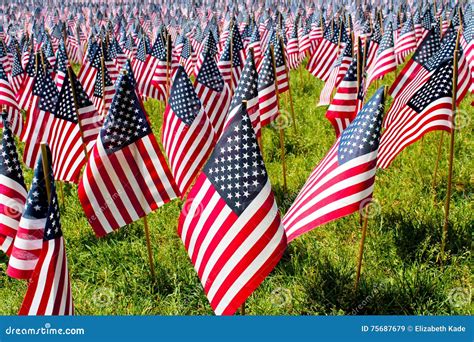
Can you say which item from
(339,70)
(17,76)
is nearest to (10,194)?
(339,70)

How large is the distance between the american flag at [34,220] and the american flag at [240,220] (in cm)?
117

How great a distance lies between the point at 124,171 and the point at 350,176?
6.67 feet

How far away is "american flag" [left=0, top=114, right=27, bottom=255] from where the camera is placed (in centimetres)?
473

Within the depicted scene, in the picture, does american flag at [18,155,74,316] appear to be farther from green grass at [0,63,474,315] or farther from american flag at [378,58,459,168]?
american flag at [378,58,459,168]

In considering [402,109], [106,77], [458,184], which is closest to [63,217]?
[106,77]

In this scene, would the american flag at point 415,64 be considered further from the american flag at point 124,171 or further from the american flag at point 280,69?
the american flag at point 124,171

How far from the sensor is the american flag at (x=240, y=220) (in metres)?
3.86

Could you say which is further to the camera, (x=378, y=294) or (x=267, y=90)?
(x=267, y=90)

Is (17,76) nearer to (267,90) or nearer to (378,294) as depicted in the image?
(267,90)

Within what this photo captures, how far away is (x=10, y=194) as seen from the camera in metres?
4.83

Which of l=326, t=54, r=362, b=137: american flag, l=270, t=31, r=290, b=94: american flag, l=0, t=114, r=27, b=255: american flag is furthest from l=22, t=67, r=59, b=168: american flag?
l=326, t=54, r=362, b=137: american flag

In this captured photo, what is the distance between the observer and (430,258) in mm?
5668

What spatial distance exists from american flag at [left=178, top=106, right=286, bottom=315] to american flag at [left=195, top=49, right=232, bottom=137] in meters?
4.07

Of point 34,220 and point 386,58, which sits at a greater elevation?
point 34,220
